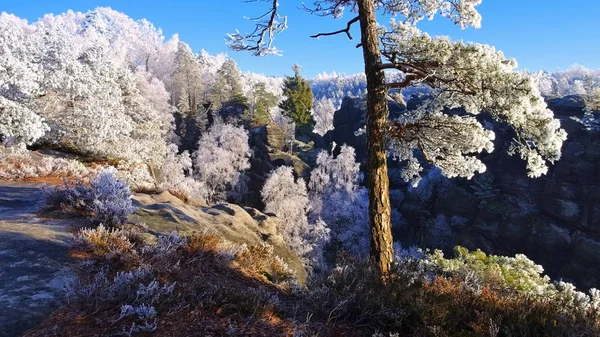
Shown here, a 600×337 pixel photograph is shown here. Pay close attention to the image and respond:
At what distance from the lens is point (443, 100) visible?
6602 mm

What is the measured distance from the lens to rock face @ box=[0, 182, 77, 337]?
3270mm

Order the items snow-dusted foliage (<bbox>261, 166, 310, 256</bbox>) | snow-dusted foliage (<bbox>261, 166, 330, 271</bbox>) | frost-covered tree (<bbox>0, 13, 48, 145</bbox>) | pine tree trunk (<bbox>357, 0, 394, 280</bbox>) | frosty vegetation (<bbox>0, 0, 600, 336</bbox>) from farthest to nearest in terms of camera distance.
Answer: snow-dusted foliage (<bbox>261, 166, 310, 256</bbox>), snow-dusted foliage (<bbox>261, 166, 330, 271</bbox>), frost-covered tree (<bbox>0, 13, 48, 145</bbox>), pine tree trunk (<bbox>357, 0, 394, 280</bbox>), frosty vegetation (<bbox>0, 0, 600, 336</bbox>)

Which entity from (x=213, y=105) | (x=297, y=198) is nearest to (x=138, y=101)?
(x=297, y=198)

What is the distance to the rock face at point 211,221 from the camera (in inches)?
305

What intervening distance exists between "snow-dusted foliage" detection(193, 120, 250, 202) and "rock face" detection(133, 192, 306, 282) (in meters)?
29.4

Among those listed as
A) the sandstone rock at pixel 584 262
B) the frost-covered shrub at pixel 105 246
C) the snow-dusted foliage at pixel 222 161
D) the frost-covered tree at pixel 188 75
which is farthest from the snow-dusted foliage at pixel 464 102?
the frost-covered tree at pixel 188 75

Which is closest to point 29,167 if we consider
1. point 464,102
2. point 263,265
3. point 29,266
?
point 29,266

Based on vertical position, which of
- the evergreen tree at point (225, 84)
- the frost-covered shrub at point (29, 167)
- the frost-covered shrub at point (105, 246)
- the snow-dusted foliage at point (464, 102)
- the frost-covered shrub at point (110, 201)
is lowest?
the frost-covered shrub at point (105, 246)

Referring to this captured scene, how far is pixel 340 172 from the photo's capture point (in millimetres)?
43406

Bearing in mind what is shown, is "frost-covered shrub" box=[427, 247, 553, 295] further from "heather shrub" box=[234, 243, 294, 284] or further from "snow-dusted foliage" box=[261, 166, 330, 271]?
"snow-dusted foliage" box=[261, 166, 330, 271]

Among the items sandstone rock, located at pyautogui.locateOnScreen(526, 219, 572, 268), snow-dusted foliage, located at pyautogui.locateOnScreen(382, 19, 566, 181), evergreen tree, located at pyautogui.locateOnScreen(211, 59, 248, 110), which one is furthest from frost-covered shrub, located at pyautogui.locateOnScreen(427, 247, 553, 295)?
evergreen tree, located at pyautogui.locateOnScreen(211, 59, 248, 110)

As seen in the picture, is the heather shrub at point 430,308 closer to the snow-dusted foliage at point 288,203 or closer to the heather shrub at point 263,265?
the heather shrub at point 263,265

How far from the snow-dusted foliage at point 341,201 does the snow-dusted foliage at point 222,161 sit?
32.4 feet

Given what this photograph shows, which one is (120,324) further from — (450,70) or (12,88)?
(12,88)
